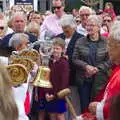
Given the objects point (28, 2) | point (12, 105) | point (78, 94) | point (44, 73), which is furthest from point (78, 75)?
point (28, 2)

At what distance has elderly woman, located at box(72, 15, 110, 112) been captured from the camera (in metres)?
6.40

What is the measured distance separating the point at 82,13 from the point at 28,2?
6919 mm

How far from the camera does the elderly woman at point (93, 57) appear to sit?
6398 mm

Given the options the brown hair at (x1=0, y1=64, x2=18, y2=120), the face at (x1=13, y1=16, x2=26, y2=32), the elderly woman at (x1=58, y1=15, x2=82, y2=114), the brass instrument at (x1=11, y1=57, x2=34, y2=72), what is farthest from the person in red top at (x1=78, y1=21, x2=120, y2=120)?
the face at (x1=13, y1=16, x2=26, y2=32)

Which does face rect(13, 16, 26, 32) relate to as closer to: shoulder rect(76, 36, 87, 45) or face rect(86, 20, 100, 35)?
shoulder rect(76, 36, 87, 45)

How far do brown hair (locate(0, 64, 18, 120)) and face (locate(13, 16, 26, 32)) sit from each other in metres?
4.88

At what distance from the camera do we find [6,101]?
7.18 ft

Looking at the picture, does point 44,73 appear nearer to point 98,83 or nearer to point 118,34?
point 98,83

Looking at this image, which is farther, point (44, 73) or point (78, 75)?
point (78, 75)

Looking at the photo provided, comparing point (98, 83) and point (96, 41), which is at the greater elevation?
point (96, 41)

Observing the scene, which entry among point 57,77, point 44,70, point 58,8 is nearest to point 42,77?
point 44,70

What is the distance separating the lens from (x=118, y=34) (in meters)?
3.79

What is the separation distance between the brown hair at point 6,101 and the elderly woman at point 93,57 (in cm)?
416

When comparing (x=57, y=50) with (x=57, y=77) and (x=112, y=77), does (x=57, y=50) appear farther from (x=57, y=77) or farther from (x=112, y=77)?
(x=112, y=77)
